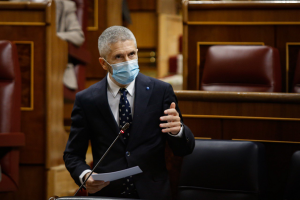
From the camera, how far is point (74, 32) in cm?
121

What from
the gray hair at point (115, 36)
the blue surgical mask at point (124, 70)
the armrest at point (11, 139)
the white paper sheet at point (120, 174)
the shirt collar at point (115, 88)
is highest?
the gray hair at point (115, 36)

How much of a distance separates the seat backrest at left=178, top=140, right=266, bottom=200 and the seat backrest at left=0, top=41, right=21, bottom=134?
41 cm

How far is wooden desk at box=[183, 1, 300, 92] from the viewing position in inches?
38.7

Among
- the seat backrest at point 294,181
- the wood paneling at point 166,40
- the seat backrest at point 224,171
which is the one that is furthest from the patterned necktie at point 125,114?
the wood paneling at point 166,40

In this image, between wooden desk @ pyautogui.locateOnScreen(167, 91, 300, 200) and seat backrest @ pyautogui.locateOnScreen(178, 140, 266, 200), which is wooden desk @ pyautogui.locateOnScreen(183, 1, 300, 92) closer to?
wooden desk @ pyautogui.locateOnScreen(167, 91, 300, 200)

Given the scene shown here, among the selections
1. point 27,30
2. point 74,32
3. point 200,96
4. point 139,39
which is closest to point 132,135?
point 200,96

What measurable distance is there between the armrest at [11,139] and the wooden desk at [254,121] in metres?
0.32

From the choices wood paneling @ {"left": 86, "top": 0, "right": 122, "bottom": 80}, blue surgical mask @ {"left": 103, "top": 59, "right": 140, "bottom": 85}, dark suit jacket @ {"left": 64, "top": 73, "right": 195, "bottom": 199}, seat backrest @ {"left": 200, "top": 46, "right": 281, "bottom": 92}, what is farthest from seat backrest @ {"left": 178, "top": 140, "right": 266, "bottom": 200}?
wood paneling @ {"left": 86, "top": 0, "right": 122, "bottom": 80}

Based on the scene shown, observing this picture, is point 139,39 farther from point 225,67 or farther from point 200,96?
point 200,96

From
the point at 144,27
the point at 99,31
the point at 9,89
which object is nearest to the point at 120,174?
the point at 9,89

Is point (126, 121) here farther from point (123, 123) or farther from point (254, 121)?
point (254, 121)

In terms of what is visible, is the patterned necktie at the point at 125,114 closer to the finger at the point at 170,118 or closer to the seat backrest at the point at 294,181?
the finger at the point at 170,118

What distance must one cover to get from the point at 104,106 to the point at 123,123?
4 cm

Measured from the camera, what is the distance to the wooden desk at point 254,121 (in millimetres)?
687
